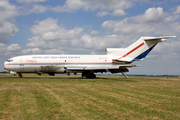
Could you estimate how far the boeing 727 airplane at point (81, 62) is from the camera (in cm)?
3422

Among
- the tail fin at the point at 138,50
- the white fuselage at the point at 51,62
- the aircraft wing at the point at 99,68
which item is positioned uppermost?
the tail fin at the point at 138,50

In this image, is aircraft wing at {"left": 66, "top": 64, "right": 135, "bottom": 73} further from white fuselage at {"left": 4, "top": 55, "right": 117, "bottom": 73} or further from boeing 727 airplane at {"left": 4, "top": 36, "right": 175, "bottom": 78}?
white fuselage at {"left": 4, "top": 55, "right": 117, "bottom": 73}

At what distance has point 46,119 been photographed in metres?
6.69

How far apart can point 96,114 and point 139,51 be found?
95.2 feet

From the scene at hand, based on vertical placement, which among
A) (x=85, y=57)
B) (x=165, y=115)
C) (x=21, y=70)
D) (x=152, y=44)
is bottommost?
(x=165, y=115)

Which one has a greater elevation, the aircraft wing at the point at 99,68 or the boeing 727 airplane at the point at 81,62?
the boeing 727 airplane at the point at 81,62

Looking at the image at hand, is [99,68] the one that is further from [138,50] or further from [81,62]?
[138,50]

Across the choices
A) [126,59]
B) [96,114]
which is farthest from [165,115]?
[126,59]

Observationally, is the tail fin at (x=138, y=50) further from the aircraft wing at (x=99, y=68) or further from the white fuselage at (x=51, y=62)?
the white fuselage at (x=51, y=62)

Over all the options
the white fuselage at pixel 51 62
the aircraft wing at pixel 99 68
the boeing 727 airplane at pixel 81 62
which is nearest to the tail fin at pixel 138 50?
the boeing 727 airplane at pixel 81 62

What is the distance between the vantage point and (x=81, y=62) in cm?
3462

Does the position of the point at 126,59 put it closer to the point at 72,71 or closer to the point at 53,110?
the point at 72,71

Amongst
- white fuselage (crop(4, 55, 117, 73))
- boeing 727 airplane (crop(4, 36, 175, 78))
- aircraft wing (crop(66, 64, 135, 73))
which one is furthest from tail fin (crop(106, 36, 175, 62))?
white fuselage (crop(4, 55, 117, 73))

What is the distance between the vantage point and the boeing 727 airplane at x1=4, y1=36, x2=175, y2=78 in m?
34.2
